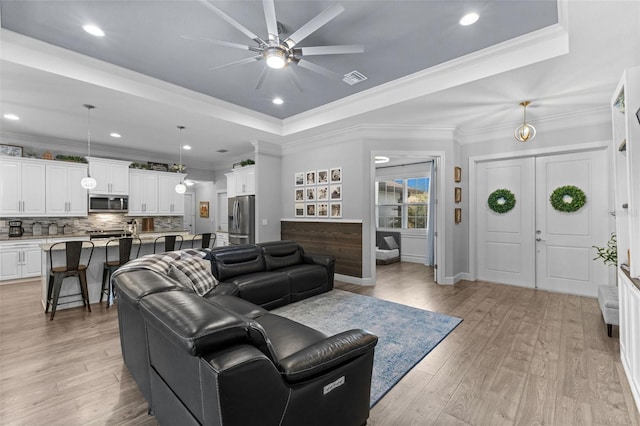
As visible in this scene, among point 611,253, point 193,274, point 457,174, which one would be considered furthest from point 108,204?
point 611,253

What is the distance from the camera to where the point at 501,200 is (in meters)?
5.19

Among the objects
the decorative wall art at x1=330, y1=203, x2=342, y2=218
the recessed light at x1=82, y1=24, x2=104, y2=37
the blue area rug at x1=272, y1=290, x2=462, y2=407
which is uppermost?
the recessed light at x1=82, y1=24, x2=104, y2=37

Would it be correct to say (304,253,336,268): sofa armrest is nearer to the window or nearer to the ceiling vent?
the ceiling vent

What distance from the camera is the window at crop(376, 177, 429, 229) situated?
760cm

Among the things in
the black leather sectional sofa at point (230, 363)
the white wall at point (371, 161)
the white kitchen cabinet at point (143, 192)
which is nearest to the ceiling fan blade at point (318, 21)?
the black leather sectional sofa at point (230, 363)

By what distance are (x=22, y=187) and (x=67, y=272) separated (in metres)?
3.54

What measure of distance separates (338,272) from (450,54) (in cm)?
390

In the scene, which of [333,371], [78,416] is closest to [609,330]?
[333,371]

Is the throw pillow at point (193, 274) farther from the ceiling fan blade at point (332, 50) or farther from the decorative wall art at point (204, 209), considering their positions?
the decorative wall art at point (204, 209)

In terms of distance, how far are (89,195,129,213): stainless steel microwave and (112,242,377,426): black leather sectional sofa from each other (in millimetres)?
5491

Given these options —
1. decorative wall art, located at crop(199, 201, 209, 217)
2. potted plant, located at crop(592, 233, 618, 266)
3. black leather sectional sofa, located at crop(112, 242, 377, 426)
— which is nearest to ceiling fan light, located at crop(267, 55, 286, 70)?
black leather sectional sofa, located at crop(112, 242, 377, 426)

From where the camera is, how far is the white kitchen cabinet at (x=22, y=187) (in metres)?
5.46

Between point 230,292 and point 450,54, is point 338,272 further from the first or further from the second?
point 450,54

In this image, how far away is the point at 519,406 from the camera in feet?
6.61
